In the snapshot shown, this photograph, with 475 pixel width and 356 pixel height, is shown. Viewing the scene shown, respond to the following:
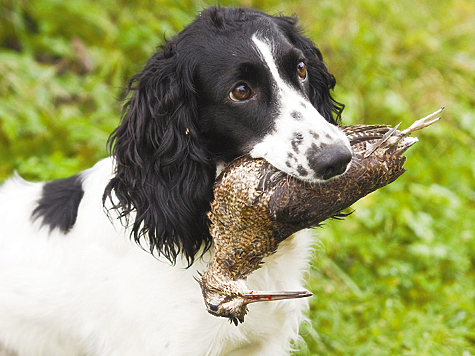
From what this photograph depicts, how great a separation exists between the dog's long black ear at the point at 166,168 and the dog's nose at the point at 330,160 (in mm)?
A: 638

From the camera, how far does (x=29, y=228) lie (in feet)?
A: 9.99

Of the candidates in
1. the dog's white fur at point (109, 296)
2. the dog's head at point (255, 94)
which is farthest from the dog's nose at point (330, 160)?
the dog's white fur at point (109, 296)

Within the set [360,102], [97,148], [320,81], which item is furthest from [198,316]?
[360,102]

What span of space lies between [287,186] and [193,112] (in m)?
0.74

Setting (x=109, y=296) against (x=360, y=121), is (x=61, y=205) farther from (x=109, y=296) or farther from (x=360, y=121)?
Answer: (x=360, y=121)

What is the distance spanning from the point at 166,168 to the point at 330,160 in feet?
2.97

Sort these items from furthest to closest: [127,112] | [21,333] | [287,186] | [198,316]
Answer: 1. [21,333]
2. [127,112]
3. [198,316]
4. [287,186]

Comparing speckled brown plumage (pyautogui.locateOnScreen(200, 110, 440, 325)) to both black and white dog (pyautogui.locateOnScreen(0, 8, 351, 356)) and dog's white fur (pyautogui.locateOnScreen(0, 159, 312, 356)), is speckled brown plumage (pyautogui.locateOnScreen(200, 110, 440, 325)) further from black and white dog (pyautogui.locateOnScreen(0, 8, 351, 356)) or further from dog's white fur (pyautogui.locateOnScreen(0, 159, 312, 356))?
dog's white fur (pyautogui.locateOnScreen(0, 159, 312, 356))

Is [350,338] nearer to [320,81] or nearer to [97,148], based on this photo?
[320,81]

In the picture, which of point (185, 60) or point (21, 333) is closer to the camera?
point (185, 60)

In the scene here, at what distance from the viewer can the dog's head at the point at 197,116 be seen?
2.45 m

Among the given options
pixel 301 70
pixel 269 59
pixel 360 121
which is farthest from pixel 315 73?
pixel 360 121

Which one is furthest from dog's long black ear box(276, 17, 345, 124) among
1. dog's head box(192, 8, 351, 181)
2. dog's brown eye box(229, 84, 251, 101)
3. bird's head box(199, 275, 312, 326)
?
bird's head box(199, 275, 312, 326)

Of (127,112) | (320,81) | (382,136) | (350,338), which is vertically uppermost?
(382,136)
